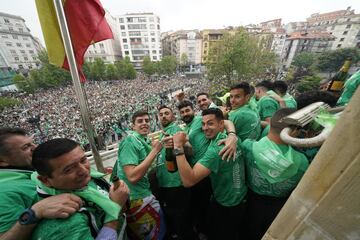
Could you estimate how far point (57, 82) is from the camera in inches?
1459

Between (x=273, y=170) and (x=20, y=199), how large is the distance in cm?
229

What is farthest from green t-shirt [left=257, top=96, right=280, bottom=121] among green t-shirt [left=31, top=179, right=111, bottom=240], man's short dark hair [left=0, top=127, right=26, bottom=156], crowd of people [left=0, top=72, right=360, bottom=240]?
man's short dark hair [left=0, top=127, right=26, bottom=156]

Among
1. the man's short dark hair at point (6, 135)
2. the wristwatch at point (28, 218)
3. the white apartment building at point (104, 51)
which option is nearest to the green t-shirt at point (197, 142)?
the wristwatch at point (28, 218)

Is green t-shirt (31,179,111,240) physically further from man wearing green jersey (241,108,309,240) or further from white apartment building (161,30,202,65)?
white apartment building (161,30,202,65)

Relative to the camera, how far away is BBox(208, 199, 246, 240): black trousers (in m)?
2.23

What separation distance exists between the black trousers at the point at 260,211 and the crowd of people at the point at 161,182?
1cm

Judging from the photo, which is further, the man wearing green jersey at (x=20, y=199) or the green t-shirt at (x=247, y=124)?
the green t-shirt at (x=247, y=124)

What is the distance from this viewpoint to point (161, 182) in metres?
2.62

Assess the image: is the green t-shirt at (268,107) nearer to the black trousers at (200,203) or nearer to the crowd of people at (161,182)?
the crowd of people at (161,182)

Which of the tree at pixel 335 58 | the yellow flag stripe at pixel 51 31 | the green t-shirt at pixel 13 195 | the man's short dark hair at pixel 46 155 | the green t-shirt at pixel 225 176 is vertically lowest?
the tree at pixel 335 58

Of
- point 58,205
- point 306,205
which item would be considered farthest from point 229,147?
point 58,205

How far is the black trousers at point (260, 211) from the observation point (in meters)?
2.01

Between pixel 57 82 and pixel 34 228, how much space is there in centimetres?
4525

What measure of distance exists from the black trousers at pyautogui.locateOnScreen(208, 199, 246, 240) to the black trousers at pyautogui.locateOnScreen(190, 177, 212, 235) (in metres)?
0.50
